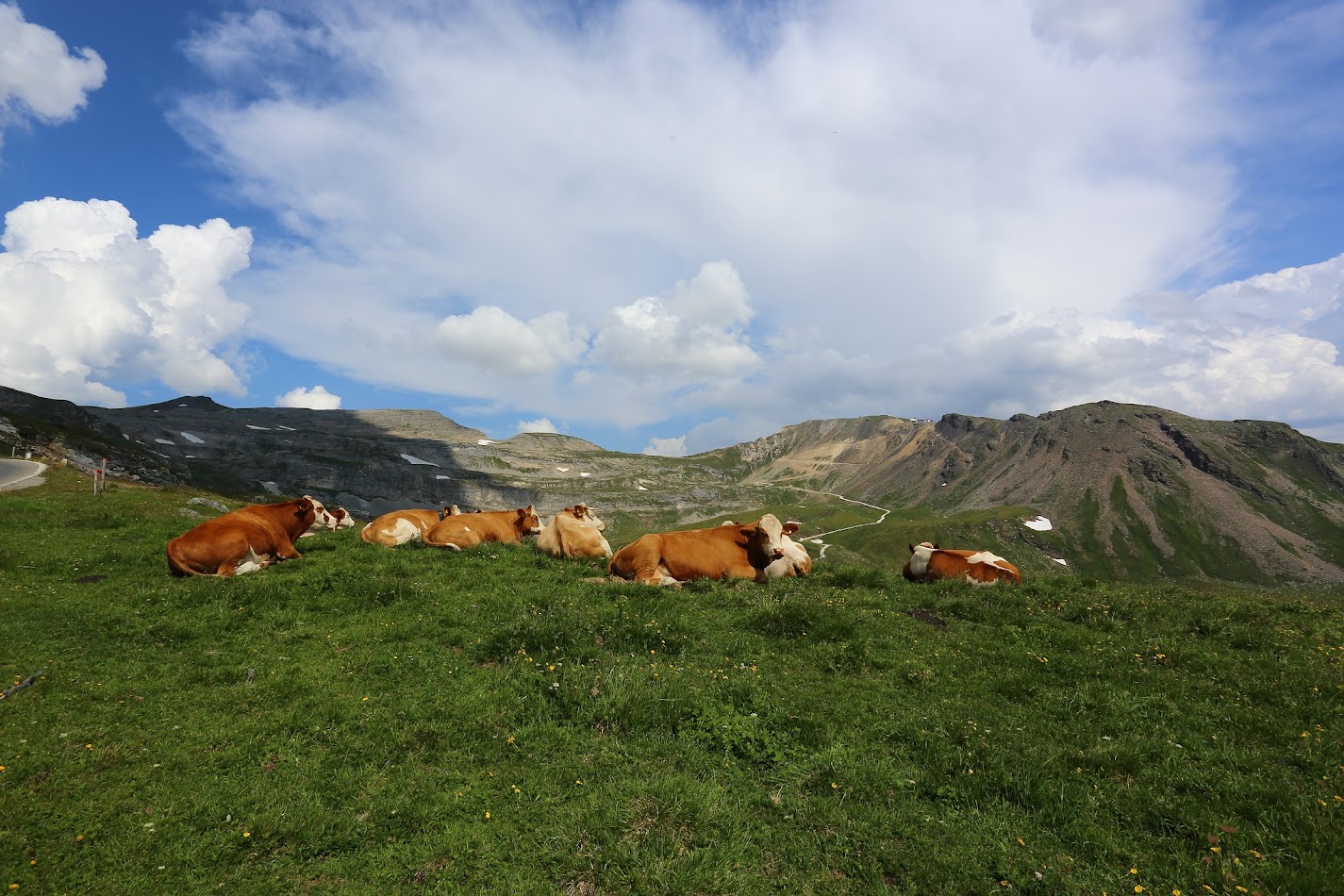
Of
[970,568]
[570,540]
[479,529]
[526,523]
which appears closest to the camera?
[970,568]

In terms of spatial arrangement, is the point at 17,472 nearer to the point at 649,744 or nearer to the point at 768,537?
the point at 768,537

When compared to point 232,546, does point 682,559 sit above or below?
above

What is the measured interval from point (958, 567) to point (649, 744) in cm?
1262

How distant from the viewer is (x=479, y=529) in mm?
Answer: 19453

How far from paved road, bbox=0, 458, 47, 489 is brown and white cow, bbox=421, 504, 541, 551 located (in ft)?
106

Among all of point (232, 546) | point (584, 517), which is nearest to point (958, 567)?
point (584, 517)

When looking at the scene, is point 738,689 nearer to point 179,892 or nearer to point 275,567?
point 179,892

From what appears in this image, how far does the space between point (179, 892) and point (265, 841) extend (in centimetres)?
70

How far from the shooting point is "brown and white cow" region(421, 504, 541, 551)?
729 inches

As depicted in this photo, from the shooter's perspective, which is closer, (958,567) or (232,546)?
(232,546)

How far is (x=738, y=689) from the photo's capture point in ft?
28.8

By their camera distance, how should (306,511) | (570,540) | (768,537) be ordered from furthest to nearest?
(570,540) → (306,511) → (768,537)

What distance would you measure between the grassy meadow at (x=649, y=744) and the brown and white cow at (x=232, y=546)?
1309 millimetres

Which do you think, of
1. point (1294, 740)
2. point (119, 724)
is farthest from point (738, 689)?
point (119, 724)
